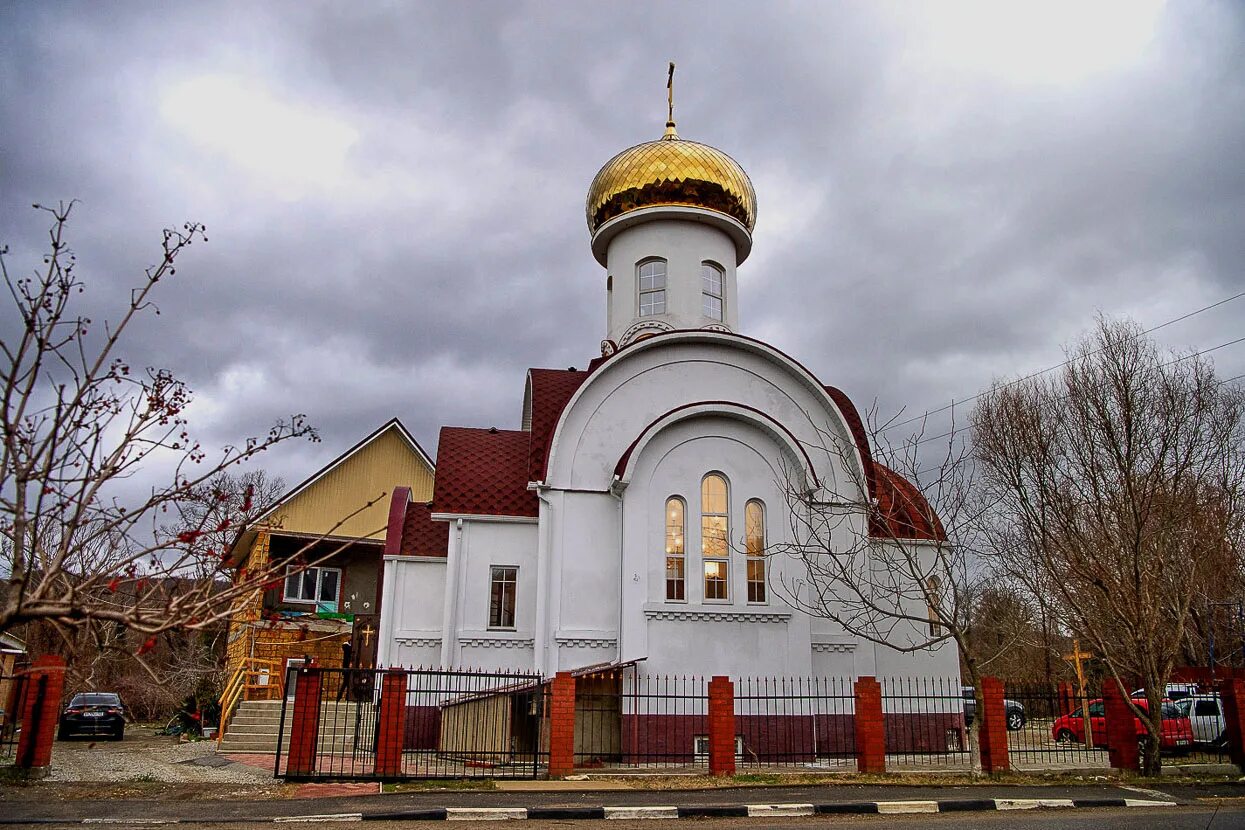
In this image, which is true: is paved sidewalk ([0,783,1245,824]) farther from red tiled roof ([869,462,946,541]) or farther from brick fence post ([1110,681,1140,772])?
red tiled roof ([869,462,946,541])

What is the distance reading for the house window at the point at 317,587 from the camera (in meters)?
24.3

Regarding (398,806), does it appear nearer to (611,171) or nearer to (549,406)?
(549,406)

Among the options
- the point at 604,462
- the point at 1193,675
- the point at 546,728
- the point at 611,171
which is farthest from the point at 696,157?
the point at 1193,675

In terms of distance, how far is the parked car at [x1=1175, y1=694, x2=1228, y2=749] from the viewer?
1820 cm

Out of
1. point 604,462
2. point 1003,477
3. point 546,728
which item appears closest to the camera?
point 546,728

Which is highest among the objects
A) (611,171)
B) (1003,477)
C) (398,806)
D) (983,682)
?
(611,171)

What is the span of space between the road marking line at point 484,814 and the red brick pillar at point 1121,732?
9.36 m

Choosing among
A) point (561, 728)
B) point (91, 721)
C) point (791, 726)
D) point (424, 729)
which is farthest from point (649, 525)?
point (91, 721)

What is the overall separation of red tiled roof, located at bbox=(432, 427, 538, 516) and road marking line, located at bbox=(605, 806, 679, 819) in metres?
7.84

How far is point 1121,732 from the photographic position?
13953 mm

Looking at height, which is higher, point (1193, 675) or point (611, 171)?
point (611, 171)

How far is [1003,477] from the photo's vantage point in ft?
77.9

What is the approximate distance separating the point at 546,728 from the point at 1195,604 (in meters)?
19.6

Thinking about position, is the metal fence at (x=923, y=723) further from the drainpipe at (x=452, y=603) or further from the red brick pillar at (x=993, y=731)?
the drainpipe at (x=452, y=603)
